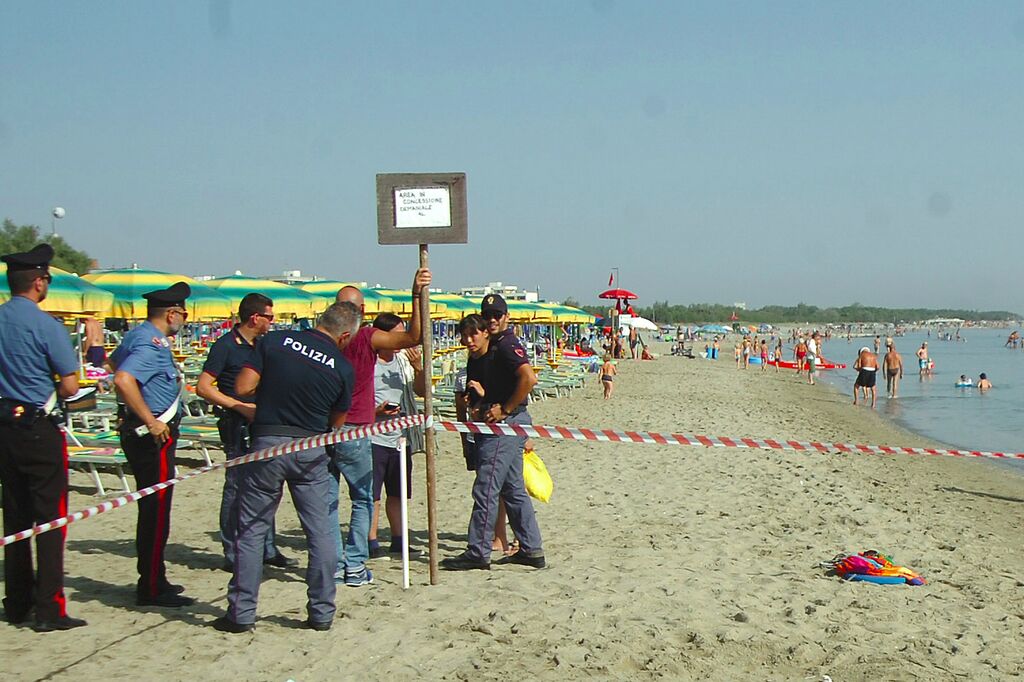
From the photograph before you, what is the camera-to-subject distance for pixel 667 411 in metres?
19.8

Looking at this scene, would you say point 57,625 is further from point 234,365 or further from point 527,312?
point 527,312

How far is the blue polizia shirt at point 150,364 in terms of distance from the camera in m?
5.07

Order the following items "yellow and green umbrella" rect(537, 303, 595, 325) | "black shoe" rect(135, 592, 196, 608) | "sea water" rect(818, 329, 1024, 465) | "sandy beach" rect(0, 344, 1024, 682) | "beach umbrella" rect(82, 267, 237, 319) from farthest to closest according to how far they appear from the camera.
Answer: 1. "yellow and green umbrella" rect(537, 303, 595, 325)
2. "sea water" rect(818, 329, 1024, 465)
3. "beach umbrella" rect(82, 267, 237, 319)
4. "black shoe" rect(135, 592, 196, 608)
5. "sandy beach" rect(0, 344, 1024, 682)

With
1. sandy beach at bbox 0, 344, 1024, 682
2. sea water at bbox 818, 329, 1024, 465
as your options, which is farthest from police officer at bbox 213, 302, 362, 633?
sea water at bbox 818, 329, 1024, 465

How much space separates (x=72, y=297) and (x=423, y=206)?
9438mm

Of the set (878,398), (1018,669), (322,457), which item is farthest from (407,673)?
(878,398)

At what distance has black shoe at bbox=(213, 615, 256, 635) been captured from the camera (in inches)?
190

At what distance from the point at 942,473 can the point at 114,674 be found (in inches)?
490

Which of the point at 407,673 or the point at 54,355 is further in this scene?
the point at 54,355

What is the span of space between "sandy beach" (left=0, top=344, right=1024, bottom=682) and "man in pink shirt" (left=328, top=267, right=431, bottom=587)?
24cm

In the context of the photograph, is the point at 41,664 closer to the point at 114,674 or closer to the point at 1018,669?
the point at 114,674

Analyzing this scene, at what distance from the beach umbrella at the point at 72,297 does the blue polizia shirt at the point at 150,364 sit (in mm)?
8711

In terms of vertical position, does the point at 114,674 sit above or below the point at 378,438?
below

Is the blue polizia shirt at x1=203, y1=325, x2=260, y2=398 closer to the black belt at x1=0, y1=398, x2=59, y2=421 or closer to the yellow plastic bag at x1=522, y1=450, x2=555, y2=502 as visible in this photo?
the black belt at x1=0, y1=398, x2=59, y2=421
